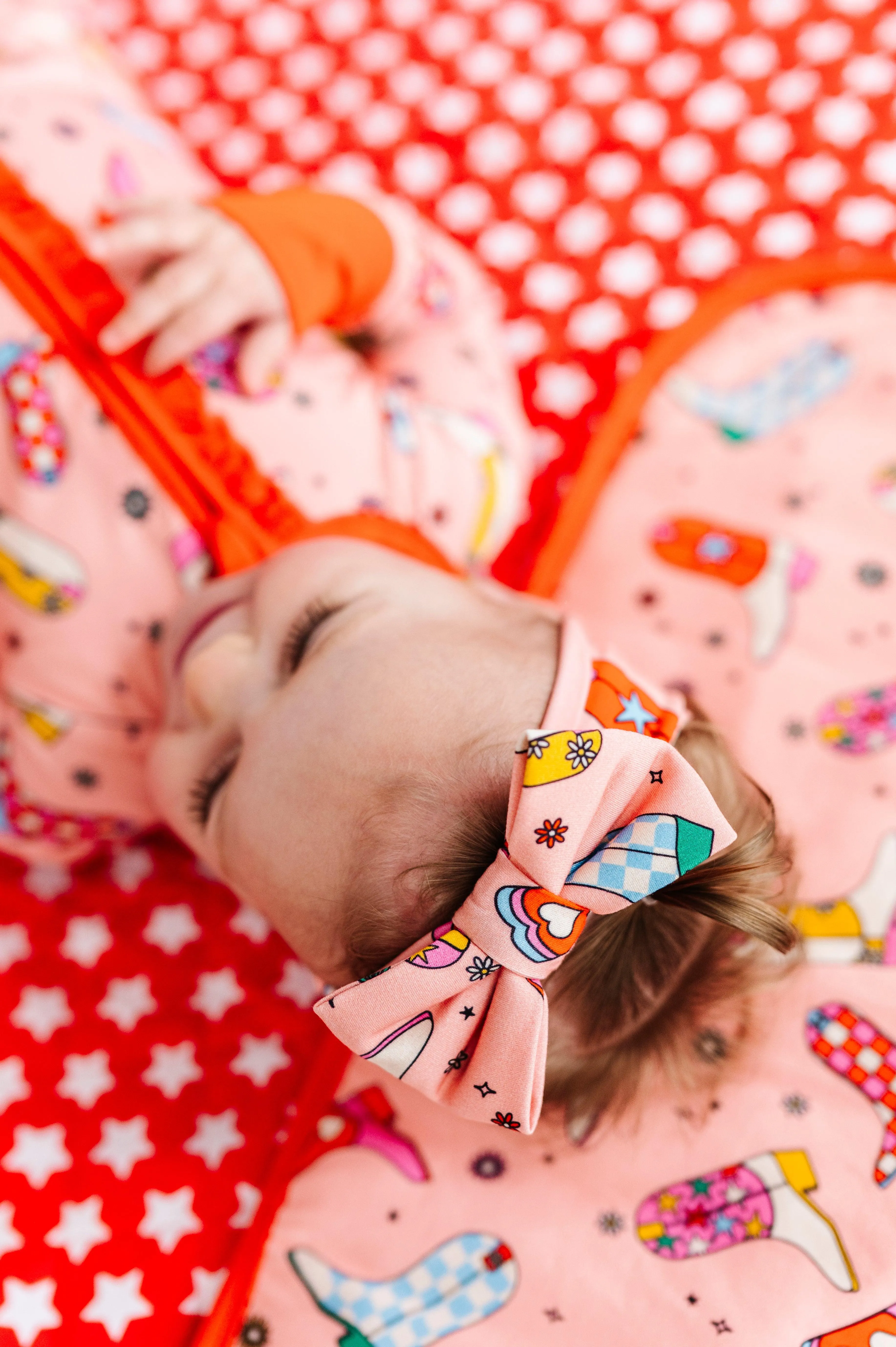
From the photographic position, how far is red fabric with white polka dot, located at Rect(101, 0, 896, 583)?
4.27ft

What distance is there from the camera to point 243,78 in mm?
1428

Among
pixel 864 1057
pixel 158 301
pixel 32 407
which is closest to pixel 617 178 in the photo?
pixel 158 301

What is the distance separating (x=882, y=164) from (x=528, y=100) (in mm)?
481

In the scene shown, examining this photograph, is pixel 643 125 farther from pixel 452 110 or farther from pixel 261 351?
pixel 261 351

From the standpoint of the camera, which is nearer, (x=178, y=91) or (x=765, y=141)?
(x=765, y=141)

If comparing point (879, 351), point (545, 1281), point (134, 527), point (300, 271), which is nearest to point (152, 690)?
point (134, 527)

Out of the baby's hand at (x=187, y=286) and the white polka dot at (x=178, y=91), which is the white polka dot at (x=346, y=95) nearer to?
the white polka dot at (x=178, y=91)

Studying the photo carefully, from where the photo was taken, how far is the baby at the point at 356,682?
0.58 m

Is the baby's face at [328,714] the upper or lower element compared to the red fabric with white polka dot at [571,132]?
lower

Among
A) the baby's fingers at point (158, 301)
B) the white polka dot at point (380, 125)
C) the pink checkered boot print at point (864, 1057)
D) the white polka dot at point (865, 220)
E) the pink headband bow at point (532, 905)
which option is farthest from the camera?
the white polka dot at point (380, 125)

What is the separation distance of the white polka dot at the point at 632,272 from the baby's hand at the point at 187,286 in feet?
1.80

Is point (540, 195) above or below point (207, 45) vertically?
below

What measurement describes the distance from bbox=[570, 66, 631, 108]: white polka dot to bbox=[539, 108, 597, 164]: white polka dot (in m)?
0.02

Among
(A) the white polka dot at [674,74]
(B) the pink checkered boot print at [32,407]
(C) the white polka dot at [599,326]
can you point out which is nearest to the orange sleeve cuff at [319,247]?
(B) the pink checkered boot print at [32,407]
